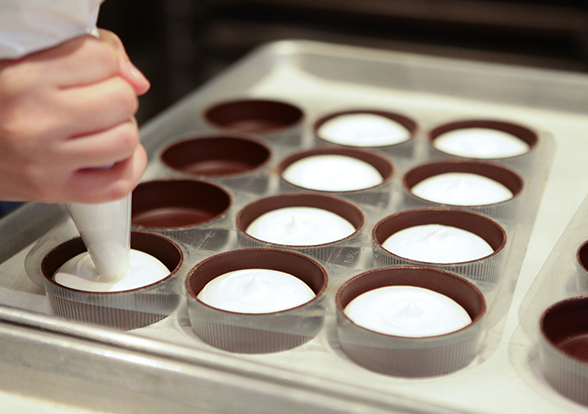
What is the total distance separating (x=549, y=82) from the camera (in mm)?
1466

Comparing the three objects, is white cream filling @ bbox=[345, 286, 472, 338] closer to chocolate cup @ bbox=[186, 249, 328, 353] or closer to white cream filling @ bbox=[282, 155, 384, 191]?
chocolate cup @ bbox=[186, 249, 328, 353]

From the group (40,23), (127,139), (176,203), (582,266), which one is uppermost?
(40,23)

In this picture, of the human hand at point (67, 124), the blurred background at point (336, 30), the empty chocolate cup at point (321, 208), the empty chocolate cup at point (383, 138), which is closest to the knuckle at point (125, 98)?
the human hand at point (67, 124)

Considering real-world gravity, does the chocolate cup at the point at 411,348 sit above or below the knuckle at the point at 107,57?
below

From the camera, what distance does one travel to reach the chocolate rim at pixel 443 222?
988 millimetres

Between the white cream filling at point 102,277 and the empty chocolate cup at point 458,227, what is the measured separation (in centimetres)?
31

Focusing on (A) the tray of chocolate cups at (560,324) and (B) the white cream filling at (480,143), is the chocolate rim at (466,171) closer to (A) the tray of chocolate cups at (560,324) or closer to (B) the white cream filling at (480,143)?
(B) the white cream filling at (480,143)

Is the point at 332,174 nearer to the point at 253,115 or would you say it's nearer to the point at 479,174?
the point at 479,174

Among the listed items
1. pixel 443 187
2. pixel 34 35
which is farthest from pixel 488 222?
pixel 34 35

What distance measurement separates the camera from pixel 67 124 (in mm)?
604

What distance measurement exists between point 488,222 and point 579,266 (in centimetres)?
17

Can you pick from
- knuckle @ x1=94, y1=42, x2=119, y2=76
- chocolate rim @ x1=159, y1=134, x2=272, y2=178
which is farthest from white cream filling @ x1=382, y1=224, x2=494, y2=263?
knuckle @ x1=94, y1=42, x2=119, y2=76

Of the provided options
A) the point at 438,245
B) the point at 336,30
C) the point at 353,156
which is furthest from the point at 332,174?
the point at 336,30

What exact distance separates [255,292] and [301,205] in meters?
0.30
